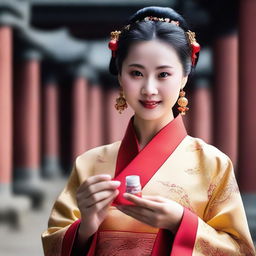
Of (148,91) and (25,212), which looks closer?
(148,91)

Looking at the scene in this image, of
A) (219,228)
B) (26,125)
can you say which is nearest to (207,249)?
(219,228)

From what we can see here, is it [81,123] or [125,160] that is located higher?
[125,160]

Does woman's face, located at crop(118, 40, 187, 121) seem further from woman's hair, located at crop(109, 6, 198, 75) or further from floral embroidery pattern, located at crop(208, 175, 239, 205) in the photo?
floral embroidery pattern, located at crop(208, 175, 239, 205)

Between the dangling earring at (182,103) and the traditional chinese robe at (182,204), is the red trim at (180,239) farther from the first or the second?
the dangling earring at (182,103)

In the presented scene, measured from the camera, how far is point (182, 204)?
1.96 meters

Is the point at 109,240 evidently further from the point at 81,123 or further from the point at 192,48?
the point at 81,123

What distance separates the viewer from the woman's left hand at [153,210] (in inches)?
68.9

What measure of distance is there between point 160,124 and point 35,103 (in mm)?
8203

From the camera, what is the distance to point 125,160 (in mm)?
2094

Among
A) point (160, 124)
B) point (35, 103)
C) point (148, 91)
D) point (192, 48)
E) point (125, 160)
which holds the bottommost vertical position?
point (35, 103)

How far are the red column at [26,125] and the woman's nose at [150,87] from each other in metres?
7.96

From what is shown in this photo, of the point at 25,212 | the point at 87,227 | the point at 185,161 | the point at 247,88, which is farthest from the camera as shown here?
the point at 25,212

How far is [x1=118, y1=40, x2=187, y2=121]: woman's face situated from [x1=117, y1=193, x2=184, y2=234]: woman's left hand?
1.17 feet

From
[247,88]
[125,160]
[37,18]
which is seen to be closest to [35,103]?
[37,18]
